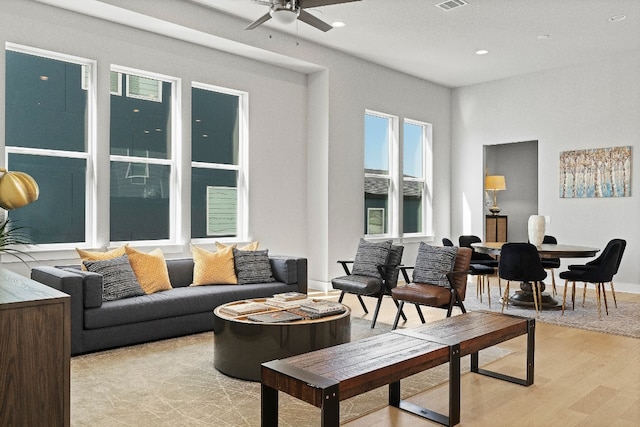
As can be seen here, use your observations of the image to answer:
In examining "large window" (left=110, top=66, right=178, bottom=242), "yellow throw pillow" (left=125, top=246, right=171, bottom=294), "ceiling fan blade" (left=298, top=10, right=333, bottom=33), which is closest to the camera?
"ceiling fan blade" (left=298, top=10, right=333, bottom=33)

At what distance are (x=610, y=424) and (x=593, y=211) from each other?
571 centimetres

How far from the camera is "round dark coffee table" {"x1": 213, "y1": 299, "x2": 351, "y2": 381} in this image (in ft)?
11.6

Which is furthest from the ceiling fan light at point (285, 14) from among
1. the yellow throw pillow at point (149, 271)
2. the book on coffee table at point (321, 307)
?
the yellow throw pillow at point (149, 271)

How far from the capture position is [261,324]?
140 inches

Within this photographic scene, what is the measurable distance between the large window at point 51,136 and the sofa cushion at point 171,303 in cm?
136

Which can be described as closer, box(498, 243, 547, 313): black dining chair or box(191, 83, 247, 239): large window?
box(498, 243, 547, 313): black dining chair

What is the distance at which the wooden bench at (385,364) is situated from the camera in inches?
87.7

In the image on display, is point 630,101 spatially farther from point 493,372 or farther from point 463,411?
point 463,411

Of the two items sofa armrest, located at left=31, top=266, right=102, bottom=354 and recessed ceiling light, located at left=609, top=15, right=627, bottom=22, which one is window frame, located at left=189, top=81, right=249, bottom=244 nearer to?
sofa armrest, located at left=31, top=266, right=102, bottom=354

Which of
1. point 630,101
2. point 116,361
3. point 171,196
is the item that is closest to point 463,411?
point 116,361

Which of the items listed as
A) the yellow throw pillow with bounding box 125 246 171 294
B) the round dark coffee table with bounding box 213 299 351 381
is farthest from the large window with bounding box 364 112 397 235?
the round dark coffee table with bounding box 213 299 351 381

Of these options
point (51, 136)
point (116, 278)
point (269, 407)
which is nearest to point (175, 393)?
point (269, 407)

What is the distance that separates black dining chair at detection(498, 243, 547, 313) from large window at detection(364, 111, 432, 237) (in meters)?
2.89

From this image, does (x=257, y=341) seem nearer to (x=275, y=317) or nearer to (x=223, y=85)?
(x=275, y=317)
